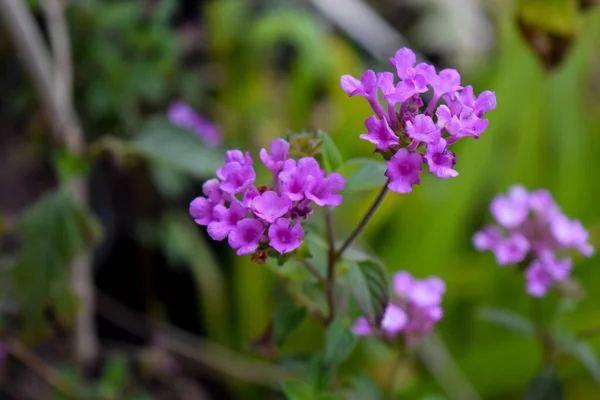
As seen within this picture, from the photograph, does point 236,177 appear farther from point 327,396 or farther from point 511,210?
point 511,210

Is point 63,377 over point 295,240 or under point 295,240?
under

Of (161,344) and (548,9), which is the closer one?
(548,9)

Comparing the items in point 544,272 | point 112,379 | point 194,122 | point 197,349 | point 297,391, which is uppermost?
point 544,272

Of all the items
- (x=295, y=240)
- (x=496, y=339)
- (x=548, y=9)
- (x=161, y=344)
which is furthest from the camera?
(x=496, y=339)

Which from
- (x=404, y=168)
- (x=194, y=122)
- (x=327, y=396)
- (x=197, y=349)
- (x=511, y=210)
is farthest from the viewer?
(x=197, y=349)

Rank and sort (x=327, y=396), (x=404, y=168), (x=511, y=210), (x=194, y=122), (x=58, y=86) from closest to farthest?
(x=404, y=168), (x=327, y=396), (x=511, y=210), (x=58, y=86), (x=194, y=122)

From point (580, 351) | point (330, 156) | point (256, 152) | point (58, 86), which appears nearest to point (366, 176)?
point (330, 156)

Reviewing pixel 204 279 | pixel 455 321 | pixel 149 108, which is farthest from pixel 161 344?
pixel 455 321

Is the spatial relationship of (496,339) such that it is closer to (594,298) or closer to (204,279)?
(594,298)
